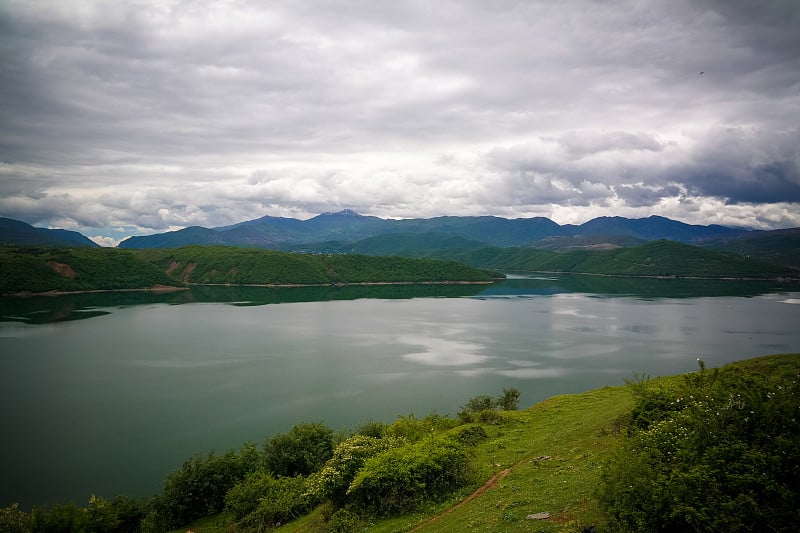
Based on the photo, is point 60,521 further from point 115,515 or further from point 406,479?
point 406,479

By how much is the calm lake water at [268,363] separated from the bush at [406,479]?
19.0 m

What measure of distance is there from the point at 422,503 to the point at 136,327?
298ft

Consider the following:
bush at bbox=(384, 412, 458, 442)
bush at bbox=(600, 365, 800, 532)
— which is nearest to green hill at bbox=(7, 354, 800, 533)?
bush at bbox=(600, 365, 800, 532)

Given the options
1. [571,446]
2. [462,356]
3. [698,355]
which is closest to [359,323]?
[462,356]

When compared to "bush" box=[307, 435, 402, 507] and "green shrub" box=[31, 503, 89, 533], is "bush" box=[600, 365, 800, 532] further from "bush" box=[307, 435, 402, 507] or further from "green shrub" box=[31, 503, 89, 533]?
"green shrub" box=[31, 503, 89, 533]

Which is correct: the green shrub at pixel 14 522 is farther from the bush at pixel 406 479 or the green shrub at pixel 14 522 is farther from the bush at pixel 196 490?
the bush at pixel 406 479

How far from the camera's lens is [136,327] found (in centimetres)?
9044

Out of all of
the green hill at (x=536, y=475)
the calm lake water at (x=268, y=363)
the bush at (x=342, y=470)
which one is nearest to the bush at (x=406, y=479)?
the green hill at (x=536, y=475)

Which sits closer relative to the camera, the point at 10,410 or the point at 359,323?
the point at 10,410

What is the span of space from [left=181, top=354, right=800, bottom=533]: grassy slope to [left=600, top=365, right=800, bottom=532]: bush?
5.26ft

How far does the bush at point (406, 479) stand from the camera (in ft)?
56.2

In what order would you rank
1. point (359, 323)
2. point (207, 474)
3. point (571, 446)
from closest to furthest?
point (571, 446), point (207, 474), point (359, 323)

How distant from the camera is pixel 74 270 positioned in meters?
156

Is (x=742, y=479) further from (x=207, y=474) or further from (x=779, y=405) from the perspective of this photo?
(x=207, y=474)
